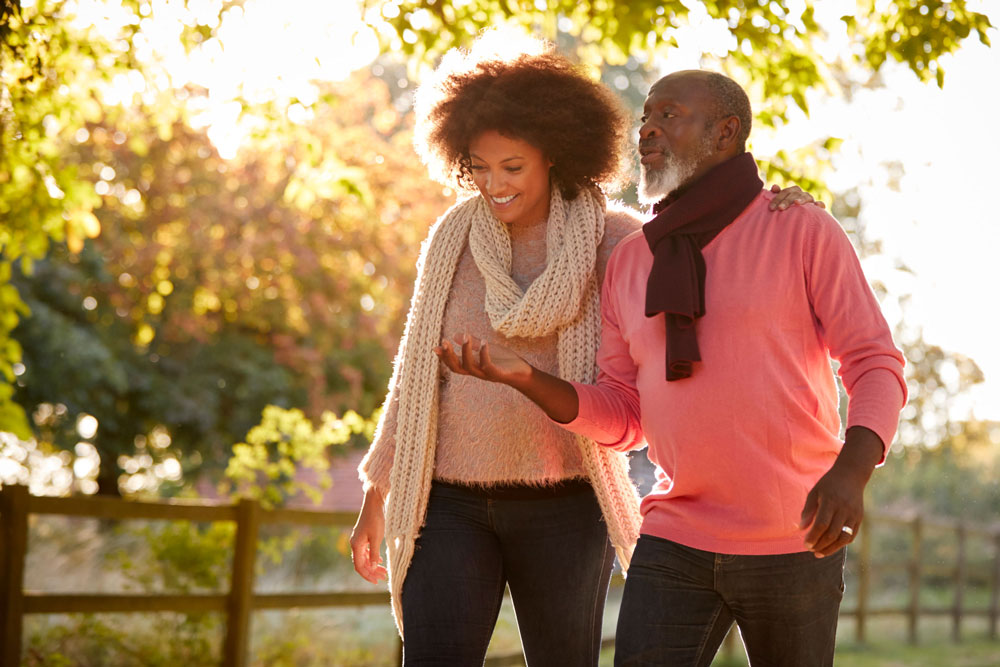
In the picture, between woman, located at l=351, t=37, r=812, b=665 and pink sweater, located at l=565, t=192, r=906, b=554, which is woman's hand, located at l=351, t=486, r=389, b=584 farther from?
pink sweater, located at l=565, t=192, r=906, b=554

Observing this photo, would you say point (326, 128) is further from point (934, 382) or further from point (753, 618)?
point (753, 618)

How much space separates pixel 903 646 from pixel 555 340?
11327 millimetres

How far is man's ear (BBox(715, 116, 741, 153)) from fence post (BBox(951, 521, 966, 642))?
13.2 m

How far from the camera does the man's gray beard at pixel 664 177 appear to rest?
2896 mm

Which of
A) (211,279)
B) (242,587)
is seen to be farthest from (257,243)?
(242,587)

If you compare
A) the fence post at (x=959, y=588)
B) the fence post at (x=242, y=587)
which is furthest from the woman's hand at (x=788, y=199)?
the fence post at (x=959, y=588)

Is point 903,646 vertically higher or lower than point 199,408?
lower

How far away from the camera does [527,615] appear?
129 inches

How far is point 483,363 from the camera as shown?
2.69 metres

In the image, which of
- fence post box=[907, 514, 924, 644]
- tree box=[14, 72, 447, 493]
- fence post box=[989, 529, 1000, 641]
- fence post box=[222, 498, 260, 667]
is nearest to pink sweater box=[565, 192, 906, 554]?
fence post box=[222, 498, 260, 667]

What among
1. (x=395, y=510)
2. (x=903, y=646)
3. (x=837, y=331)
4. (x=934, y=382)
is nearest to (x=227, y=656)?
(x=395, y=510)

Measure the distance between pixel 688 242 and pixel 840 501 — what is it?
2.58ft

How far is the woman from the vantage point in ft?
10.5

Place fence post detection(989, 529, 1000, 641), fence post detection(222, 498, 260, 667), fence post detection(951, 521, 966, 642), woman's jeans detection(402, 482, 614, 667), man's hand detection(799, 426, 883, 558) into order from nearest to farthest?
man's hand detection(799, 426, 883, 558)
woman's jeans detection(402, 482, 614, 667)
fence post detection(222, 498, 260, 667)
fence post detection(951, 521, 966, 642)
fence post detection(989, 529, 1000, 641)
